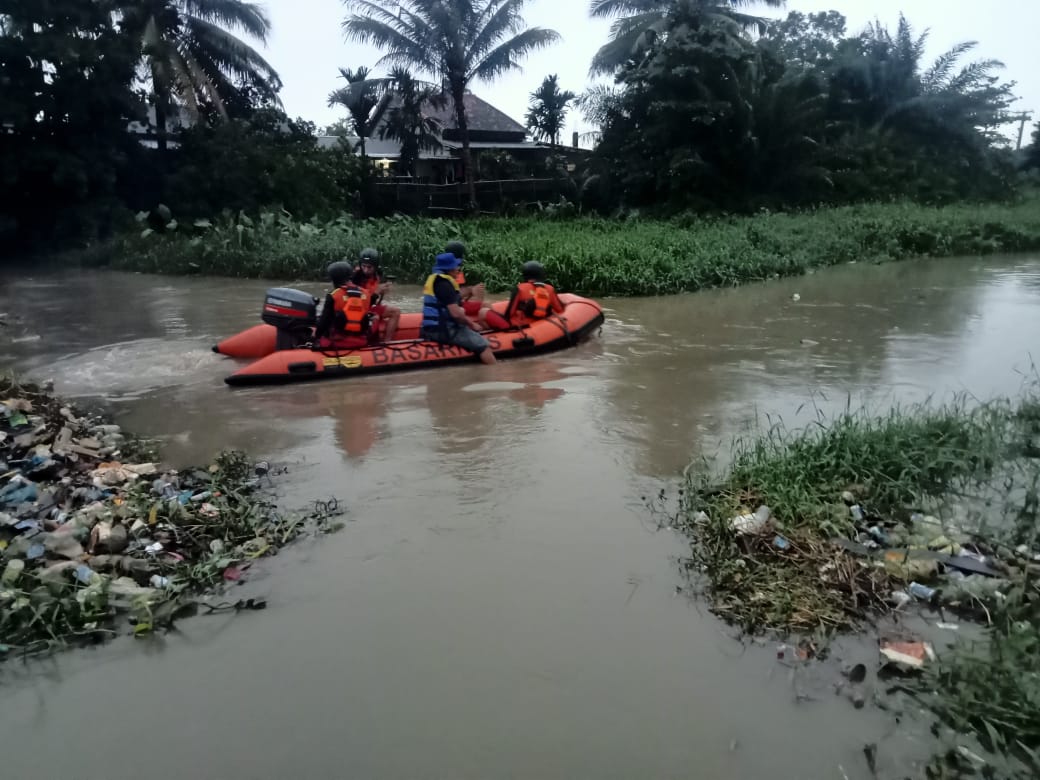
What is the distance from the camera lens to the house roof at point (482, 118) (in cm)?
2561

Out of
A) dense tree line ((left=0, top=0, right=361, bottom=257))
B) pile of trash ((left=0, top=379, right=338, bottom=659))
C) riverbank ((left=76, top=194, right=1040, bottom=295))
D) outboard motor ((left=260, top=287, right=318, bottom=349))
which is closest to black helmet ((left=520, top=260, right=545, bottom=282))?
outboard motor ((left=260, top=287, right=318, bottom=349))

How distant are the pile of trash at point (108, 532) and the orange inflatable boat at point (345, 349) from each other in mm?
2071

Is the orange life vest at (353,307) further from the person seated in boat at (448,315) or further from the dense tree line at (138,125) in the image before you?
the dense tree line at (138,125)

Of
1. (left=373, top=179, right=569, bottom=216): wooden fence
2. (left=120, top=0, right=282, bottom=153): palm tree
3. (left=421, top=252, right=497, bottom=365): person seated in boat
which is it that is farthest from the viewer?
(left=373, top=179, right=569, bottom=216): wooden fence

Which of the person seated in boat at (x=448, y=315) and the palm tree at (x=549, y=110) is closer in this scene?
the person seated in boat at (x=448, y=315)

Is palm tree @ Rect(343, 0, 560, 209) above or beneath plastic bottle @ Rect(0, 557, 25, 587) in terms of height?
above

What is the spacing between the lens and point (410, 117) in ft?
69.6

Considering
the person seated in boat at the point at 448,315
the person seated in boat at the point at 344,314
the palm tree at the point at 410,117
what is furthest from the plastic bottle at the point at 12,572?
the palm tree at the point at 410,117

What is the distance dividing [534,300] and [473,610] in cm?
560

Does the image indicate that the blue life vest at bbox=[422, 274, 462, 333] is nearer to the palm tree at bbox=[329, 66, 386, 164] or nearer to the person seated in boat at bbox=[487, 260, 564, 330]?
the person seated in boat at bbox=[487, 260, 564, 330]

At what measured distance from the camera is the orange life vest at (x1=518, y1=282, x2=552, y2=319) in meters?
9.09

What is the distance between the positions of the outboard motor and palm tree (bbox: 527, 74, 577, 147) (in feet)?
67.9

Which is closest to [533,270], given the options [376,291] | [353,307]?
[376,291]

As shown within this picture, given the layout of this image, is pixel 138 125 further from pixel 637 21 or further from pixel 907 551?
pixel 907 551
